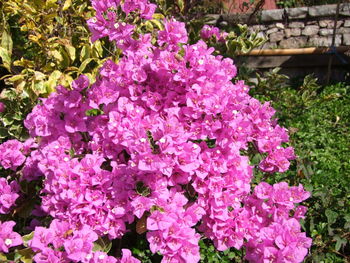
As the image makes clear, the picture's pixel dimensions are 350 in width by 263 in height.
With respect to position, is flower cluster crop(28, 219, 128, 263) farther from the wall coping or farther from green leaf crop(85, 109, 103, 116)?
the wall coping

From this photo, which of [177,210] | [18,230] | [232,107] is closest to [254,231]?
[177,210]

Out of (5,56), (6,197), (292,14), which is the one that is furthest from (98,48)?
(292,14)

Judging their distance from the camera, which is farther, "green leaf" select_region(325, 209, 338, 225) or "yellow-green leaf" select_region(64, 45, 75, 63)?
"yellow-green leaf" select_region(64, 45, 75, 63)

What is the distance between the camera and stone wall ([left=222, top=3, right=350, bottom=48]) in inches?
186

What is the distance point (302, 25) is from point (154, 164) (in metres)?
4.33

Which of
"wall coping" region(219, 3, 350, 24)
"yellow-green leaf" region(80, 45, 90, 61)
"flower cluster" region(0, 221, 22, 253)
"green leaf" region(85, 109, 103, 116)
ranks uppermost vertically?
"yellow-green leaf" region(80, 45, 90, 61)

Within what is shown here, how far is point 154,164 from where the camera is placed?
3.84 feet

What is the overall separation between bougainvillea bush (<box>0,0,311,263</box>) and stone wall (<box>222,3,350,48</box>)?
11.8ft

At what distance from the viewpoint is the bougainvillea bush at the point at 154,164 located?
4.04ft

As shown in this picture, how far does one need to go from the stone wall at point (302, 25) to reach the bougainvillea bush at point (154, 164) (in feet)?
11.8

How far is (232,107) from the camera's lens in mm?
1408

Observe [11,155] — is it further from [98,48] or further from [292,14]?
[292,14]

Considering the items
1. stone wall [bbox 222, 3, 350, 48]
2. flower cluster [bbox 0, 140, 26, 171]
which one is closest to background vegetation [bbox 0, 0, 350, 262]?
flower cluster [bbox 0, 140, 26, 171]

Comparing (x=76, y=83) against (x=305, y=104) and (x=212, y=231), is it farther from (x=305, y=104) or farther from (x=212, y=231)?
(x=305, y=104)
